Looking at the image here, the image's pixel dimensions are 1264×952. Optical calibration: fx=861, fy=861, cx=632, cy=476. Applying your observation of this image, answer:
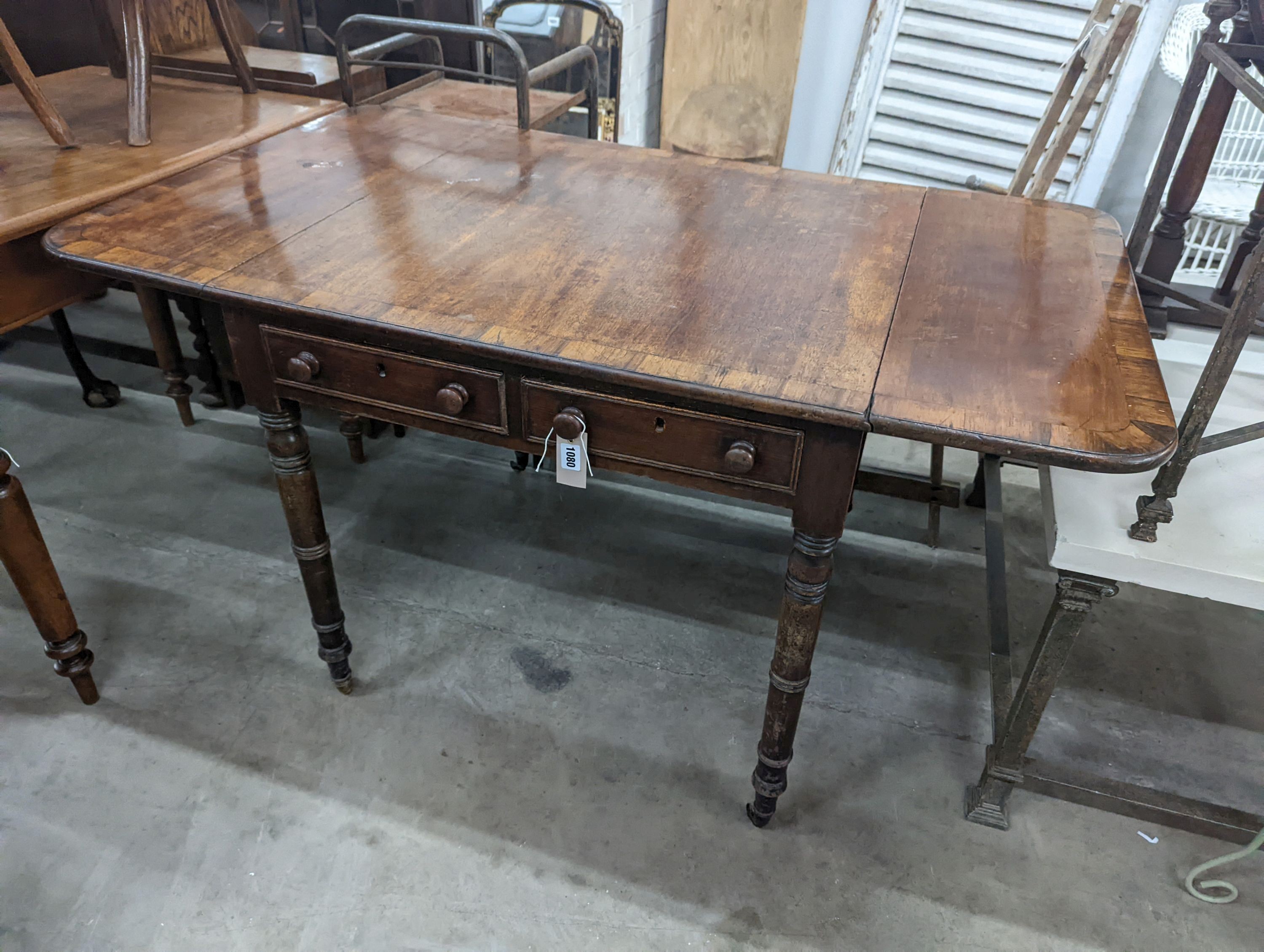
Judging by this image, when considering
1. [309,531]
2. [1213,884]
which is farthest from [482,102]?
[1213,884]

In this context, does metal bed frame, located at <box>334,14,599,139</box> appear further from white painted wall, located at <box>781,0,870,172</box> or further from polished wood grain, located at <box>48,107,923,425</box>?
white painted wall, located at <box>781,0,870,172</box>

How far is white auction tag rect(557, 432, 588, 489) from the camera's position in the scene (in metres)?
1.35

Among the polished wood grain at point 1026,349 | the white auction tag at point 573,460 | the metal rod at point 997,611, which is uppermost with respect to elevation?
the polished wood grain at point 1026,349

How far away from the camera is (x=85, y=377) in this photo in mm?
2854

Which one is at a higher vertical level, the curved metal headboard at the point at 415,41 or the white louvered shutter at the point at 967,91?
the curved metal headboard at the point at 415,41

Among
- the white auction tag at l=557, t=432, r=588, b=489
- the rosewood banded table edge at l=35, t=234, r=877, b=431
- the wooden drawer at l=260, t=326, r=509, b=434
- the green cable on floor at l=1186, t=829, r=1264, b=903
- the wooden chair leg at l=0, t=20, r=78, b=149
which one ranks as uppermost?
the wooden chair leg at l=0, t=20, r=78, b=149

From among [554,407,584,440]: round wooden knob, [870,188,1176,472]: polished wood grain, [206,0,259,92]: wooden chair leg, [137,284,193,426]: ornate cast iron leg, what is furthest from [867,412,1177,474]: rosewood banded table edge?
[137,284,193,426]: ornate cast iron leg

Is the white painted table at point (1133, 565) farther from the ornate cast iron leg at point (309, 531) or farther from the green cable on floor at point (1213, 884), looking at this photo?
the ornate cast iron leg at point (309, 531)

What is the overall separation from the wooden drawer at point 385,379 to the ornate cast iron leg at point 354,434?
1.10 metres

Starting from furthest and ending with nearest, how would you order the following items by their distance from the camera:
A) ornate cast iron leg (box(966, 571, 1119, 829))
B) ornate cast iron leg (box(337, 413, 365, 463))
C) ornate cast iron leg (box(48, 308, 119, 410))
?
ornate cast iron leg (box(48, 308, 119, 410)) < ornate cast iron leg (box(337, 413, 365, 463)) < ornate cast iron leg (box(966, 571, 1119, 829))

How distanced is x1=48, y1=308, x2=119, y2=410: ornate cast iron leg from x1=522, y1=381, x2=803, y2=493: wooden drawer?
7.00 ft

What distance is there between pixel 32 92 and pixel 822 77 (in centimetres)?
282

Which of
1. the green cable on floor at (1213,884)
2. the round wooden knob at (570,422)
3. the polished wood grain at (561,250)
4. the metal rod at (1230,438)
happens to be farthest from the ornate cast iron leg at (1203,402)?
the round wooden knob at (570,422)

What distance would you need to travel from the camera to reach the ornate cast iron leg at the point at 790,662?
1.35 m
